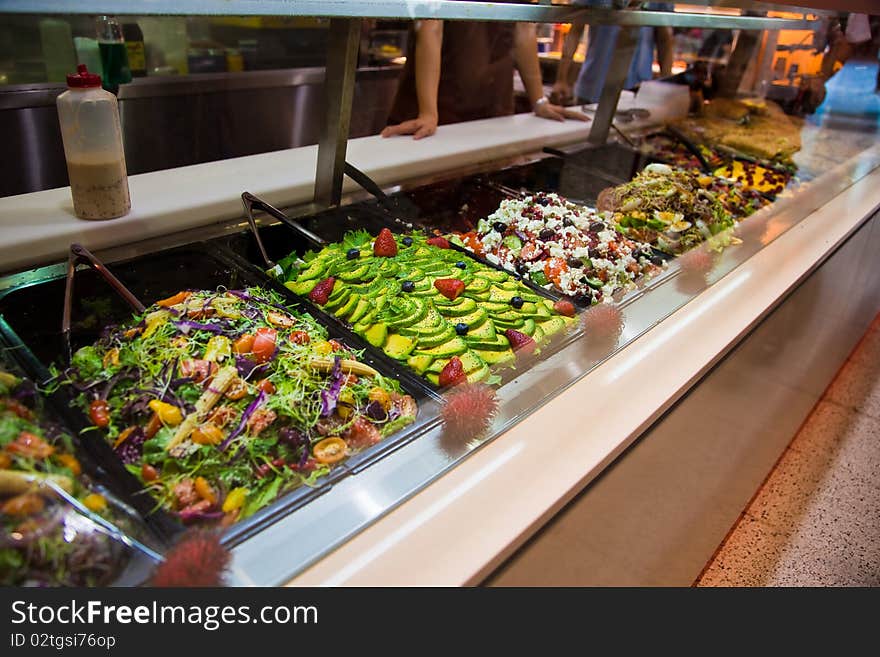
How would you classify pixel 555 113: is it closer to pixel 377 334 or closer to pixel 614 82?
pixel 614 82

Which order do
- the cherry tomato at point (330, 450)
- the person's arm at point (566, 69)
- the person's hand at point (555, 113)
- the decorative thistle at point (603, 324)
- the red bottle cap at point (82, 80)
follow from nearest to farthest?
the cherry tomato at point (330, 450), the red bottle cap at point (82, 80), the decorative thistle at point (603, 324), the person's hand at point (555, 113), the person's arm at point (566, 69)

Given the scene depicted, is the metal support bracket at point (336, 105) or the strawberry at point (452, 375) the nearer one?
the strawberry at point (452, 375)

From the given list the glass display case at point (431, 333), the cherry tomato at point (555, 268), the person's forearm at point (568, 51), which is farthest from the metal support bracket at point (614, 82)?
the cherry tomato at point (555, 268)

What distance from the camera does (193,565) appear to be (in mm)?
822

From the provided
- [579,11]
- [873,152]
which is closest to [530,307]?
[579,11]

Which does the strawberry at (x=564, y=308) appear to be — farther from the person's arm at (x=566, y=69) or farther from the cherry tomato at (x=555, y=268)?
the person's arm at (x=566, y=69)

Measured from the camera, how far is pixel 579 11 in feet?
6.89

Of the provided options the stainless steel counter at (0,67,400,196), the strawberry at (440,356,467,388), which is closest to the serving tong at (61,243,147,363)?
the strawberry at (440,356,467,388)

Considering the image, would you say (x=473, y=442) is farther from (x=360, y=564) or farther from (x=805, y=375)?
(x=805, y=375)

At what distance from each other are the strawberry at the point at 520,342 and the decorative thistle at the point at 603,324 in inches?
6.0

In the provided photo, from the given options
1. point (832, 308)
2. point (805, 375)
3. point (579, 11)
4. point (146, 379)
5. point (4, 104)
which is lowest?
point (805, 375)

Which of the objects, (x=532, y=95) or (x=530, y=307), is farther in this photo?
(x=532, y=95)

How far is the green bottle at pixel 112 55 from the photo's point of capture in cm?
331
